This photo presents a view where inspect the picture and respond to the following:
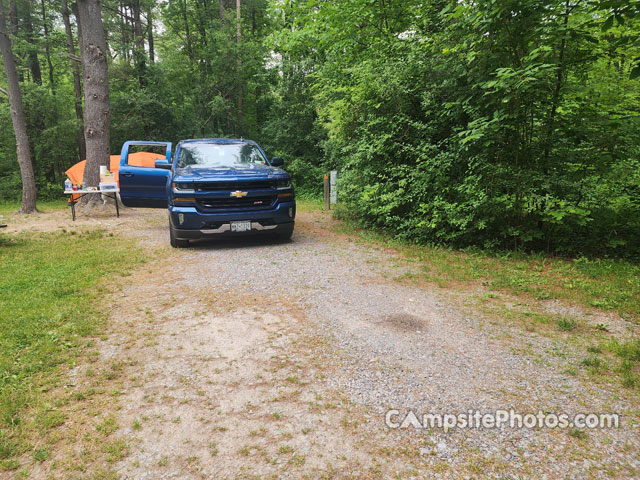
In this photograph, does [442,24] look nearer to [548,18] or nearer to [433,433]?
[548,18]

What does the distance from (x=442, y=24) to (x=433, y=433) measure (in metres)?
8.28

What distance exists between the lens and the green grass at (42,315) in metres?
2.50

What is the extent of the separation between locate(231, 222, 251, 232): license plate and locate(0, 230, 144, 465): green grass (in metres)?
1.61

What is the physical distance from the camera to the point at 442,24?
8.07 metres

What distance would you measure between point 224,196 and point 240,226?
1.98ft

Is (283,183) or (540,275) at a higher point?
(283,183)

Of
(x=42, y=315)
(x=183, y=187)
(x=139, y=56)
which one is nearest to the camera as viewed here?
(x=42, y=315)

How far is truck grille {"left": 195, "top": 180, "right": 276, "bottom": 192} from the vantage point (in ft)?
22.4

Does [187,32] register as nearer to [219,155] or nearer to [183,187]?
[219,155]

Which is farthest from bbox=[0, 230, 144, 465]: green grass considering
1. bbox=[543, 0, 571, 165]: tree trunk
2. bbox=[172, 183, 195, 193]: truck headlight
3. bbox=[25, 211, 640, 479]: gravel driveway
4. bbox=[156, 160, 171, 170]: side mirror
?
bbox=[543, 0, 571, 165]: tree trunk

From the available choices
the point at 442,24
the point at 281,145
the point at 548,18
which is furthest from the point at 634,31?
the point at 281,145

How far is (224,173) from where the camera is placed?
7.12 metres


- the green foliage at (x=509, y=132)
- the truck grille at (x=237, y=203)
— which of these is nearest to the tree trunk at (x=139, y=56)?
the green foliage at (x=509, y=132)

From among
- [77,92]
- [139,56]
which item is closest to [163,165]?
[139,56]
